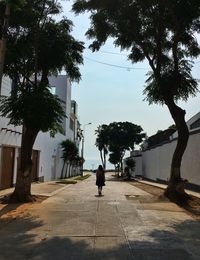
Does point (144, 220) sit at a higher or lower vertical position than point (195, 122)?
lower

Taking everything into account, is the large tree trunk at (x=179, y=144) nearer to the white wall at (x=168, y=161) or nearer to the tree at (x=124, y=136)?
the white wall at (x=168, y=161)

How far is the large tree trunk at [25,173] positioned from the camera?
20625 millimetres

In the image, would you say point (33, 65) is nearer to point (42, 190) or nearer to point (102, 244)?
point (42, 190)

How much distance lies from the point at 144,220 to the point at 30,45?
32.7 feet

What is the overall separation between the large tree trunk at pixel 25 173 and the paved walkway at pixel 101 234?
2567 mm

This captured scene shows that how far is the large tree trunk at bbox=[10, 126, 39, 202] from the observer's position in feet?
67.7

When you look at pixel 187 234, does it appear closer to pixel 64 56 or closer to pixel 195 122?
pixel 64 56

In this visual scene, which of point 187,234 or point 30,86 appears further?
point 30,86

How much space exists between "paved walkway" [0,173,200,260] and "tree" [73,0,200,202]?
6094mm

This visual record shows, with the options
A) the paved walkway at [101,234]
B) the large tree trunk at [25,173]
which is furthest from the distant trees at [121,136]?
the paved walkway at [101,234]

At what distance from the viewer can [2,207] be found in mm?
18531

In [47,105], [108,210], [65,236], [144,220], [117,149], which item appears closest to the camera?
[65,236]

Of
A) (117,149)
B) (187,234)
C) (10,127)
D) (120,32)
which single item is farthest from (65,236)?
(117,149)

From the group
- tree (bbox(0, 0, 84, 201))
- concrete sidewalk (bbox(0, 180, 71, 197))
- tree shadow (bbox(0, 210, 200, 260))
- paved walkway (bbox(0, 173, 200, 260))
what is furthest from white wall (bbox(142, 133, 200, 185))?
tree shadow (bbox(0, 210, 200, 260))
